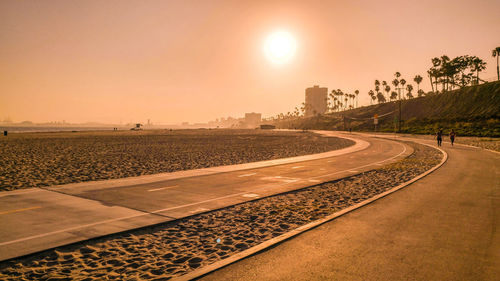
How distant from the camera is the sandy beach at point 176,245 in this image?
5.52 m

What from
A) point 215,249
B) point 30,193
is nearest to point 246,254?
point 215,249

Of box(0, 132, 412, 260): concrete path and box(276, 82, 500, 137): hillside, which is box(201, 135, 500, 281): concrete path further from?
box(276, 82, 500, 137): hillside

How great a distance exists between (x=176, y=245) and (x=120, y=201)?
192 inches

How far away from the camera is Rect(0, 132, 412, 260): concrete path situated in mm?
7409

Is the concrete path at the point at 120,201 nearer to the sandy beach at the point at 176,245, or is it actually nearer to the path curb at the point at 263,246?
the sandy beach at the point at 176,245

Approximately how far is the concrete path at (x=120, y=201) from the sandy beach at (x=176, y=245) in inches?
23.0

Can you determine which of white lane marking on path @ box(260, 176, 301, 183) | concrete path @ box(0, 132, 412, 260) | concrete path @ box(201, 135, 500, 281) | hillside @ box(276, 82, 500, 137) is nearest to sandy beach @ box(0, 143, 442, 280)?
concrete path @ box(0, 132, 412, 260)

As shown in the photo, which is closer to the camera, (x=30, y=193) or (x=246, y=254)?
(x=246, y=254)

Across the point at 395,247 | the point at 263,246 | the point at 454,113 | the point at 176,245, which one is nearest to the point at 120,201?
the point at 176,245

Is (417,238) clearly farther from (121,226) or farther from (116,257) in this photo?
(121,226)

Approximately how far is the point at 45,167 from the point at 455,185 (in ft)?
78.3

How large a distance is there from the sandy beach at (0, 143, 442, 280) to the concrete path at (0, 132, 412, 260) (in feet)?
1.92

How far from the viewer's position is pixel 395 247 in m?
6.51

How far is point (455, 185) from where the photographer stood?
1379cm
